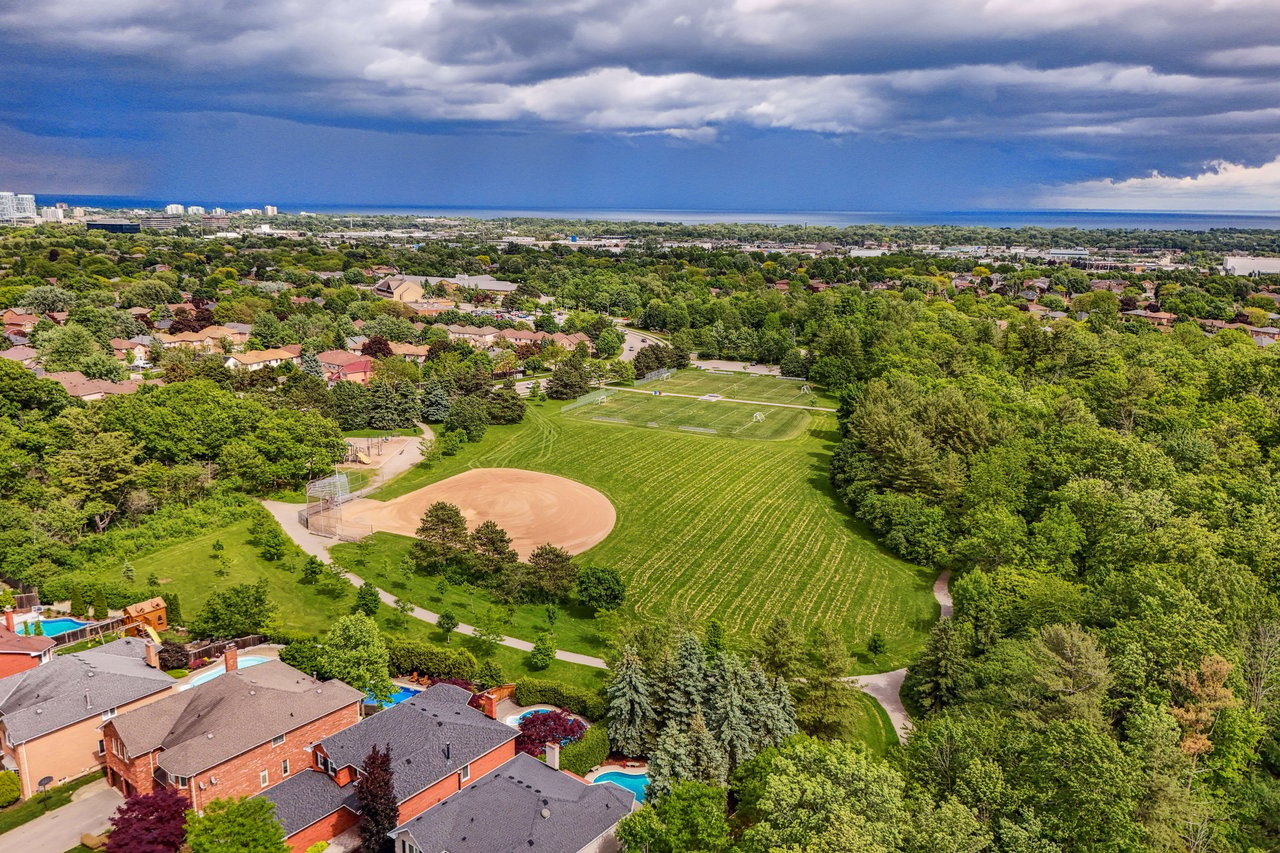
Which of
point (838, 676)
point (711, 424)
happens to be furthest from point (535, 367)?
point (838, 676)

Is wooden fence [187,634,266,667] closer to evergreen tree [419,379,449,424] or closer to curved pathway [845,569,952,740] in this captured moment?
curved pathway [845,569,952,740]

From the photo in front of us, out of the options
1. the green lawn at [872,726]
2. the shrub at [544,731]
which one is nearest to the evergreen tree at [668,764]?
the shrub at [544,731]

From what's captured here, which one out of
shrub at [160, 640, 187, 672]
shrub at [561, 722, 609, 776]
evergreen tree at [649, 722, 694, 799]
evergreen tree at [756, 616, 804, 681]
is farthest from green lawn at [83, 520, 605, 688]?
evergreen tree at [649, 722, 694, 799]

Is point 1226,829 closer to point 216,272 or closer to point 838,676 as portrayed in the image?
point 838,676

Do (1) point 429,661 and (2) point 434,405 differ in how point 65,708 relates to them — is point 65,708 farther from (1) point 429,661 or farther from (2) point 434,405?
(2) point 434,405

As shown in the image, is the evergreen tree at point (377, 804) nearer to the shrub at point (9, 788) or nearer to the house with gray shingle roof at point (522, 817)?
the house with gray shingle roof at point (522, 817)

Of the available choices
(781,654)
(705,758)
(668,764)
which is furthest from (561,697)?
(781,654)

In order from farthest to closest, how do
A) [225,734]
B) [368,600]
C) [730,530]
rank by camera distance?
[730,530] < [368,600] < [225,734]
